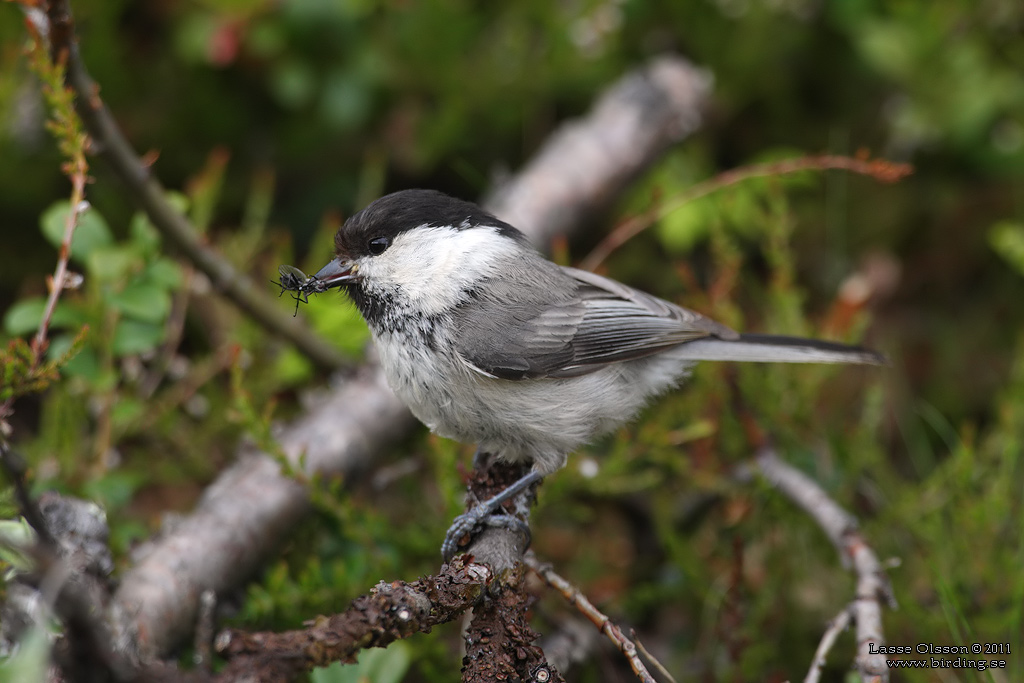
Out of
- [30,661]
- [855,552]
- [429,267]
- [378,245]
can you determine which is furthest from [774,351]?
[30,661]

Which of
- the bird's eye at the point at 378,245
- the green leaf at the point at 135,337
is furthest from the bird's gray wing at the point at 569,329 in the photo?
the green leaf at the point at 135,337

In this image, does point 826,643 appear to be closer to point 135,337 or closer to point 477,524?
point 477,524

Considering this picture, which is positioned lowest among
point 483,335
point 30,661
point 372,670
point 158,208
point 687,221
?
point 30,661

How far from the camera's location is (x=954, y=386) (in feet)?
10.2

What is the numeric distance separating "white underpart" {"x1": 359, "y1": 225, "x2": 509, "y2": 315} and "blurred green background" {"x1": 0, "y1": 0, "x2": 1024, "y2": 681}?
1.42 ft

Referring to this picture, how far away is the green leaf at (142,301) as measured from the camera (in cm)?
192

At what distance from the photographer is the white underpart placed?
176 cm

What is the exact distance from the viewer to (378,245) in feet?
5.82

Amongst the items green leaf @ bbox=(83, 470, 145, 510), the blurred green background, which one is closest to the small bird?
the blurred green background

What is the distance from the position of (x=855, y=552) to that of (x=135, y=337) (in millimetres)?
1783

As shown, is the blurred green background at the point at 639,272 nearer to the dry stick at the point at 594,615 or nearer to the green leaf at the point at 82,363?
the green leaf at the point at 82,363

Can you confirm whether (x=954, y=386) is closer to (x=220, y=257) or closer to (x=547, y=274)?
(x=547, y=274)

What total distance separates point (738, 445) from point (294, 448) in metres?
1.32

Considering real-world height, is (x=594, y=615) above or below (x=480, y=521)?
below
